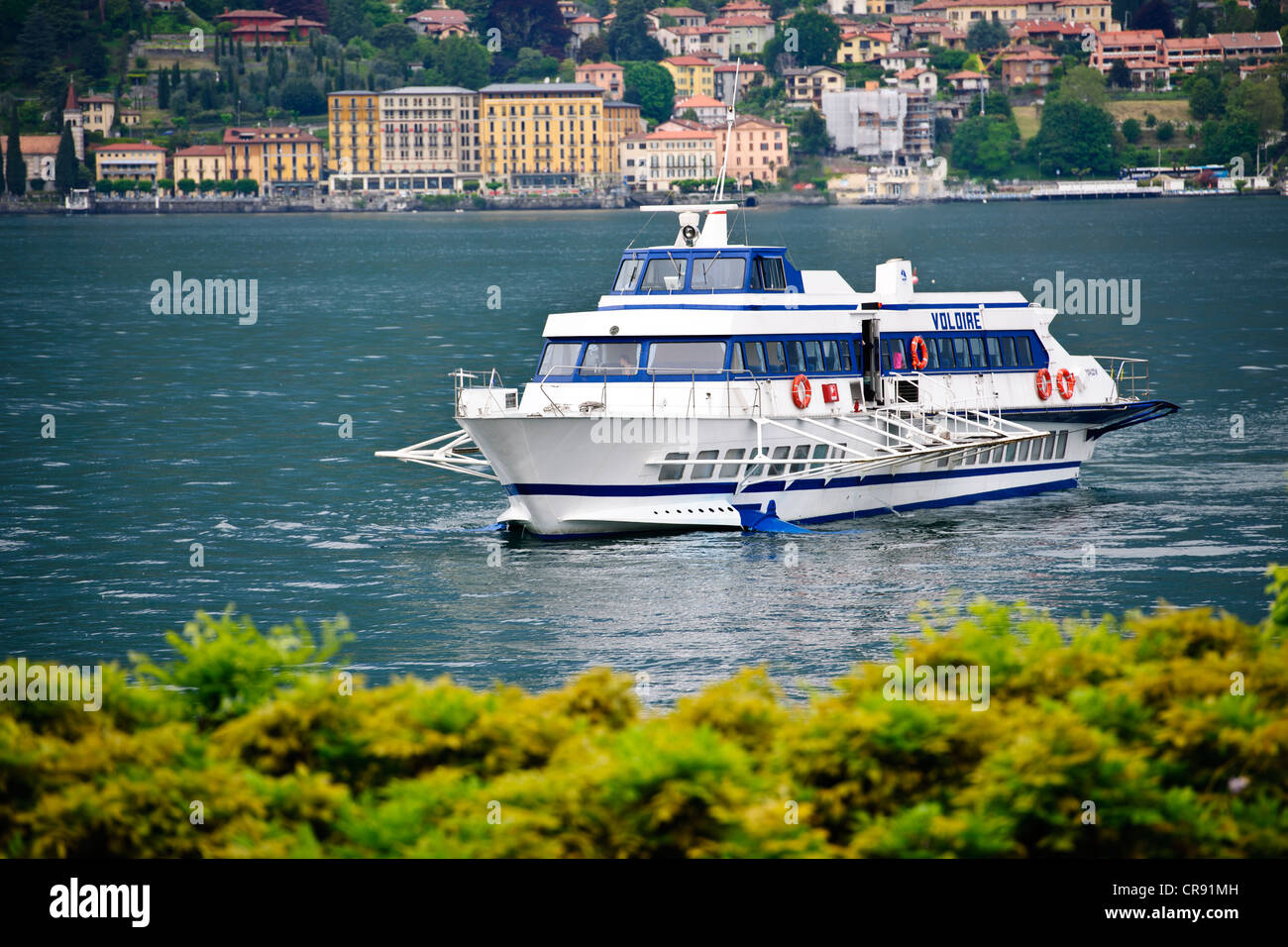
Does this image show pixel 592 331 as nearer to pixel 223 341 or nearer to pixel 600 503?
pixel 600 503

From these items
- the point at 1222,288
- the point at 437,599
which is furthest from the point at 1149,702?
the point at 1222,288

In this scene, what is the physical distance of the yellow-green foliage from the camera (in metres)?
12.1

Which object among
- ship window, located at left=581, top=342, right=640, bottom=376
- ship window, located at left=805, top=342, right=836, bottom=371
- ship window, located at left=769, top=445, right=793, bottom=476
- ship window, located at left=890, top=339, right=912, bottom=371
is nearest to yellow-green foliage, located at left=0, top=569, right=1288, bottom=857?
ship window, located at left=581, top=342, right=640, bottom=376

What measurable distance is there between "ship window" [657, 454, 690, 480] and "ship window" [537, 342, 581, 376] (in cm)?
312

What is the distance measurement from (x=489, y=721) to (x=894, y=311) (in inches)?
1186

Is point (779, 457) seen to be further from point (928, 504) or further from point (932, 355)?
point (932, 355)

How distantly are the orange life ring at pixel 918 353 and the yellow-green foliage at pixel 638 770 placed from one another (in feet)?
92.3

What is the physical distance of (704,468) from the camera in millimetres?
37844

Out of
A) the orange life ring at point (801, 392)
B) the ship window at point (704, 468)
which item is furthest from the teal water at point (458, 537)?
the orange life ring at point (801, 392)

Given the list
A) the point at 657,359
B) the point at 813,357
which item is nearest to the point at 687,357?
the point at 657,359

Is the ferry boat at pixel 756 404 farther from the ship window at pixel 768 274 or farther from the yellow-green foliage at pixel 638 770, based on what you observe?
the yellow-green foliage at pixel 638 770

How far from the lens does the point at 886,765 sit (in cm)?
1312

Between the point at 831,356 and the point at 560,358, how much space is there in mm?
6488

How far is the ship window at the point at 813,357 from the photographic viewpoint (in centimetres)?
4034
